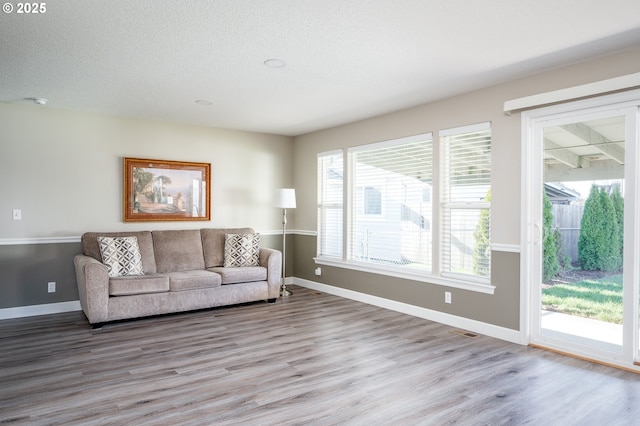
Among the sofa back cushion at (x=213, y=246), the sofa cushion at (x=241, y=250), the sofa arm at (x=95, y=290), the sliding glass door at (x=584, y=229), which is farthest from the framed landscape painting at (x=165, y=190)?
the sliding glass door at (x=584, y=229)

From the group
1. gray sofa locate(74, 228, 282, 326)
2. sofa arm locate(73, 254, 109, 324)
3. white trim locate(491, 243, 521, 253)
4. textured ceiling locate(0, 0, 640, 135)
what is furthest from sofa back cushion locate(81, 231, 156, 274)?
white trim locate(491, 243, 521, 253)

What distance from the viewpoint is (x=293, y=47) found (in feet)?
10.3

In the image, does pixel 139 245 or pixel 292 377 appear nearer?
pixel 292 377

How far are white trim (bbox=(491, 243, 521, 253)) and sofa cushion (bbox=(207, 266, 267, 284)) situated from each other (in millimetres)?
2849

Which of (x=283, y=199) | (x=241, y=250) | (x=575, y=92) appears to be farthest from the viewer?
(x=283, y=199)

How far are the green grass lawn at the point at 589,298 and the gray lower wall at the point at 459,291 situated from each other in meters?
0.30

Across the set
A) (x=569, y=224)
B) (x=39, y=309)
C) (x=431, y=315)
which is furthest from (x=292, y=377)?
(x=39, y=309)

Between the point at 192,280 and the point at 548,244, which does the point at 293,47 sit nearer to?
the point at 548,244

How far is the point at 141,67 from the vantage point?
3.58 m

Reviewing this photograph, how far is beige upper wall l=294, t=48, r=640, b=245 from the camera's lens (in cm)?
335

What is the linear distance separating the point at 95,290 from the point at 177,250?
4.36 feet

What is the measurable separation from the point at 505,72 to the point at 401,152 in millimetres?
1616

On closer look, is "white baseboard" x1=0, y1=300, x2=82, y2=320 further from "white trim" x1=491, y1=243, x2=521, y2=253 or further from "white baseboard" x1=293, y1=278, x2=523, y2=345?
"white trim" x1=491, y1=243, x2=521, y2=253

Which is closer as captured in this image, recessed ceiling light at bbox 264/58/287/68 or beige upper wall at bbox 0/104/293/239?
recessed ceiling light at bbox 264/58/287/68
